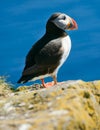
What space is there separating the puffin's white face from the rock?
430 centimetres

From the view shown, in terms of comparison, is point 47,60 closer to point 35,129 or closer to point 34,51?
point 34,51

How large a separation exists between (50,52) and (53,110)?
527 centimetres

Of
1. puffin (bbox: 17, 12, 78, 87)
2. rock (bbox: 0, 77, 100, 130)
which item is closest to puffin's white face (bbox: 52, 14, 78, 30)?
puffin (bbox: 17, 12, 78, 87)

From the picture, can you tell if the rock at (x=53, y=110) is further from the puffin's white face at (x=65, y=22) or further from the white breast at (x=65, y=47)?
the puffin's white face at (x=65, y=22)

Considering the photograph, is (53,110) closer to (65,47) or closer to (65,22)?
(65,47)

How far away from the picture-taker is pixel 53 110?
5.50 metres

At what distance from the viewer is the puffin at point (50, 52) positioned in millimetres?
10570

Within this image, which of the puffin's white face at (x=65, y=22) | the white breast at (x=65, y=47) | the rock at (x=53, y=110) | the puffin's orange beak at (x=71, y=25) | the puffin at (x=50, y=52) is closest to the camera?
the rock at (x=53, y=110)

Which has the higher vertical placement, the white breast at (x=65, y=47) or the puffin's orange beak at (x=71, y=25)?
the puffin's orange beak at (x=71, y=25)

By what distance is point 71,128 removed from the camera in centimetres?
521

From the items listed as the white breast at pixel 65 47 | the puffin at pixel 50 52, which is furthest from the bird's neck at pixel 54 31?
the white breast at pixel 65 47

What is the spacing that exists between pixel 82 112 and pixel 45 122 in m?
0.67

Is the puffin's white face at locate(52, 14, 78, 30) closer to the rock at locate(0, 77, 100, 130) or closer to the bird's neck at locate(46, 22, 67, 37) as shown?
the bird's neck at locate(46, 22, 67, 37)

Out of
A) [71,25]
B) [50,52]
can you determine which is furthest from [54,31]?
[50,52]
